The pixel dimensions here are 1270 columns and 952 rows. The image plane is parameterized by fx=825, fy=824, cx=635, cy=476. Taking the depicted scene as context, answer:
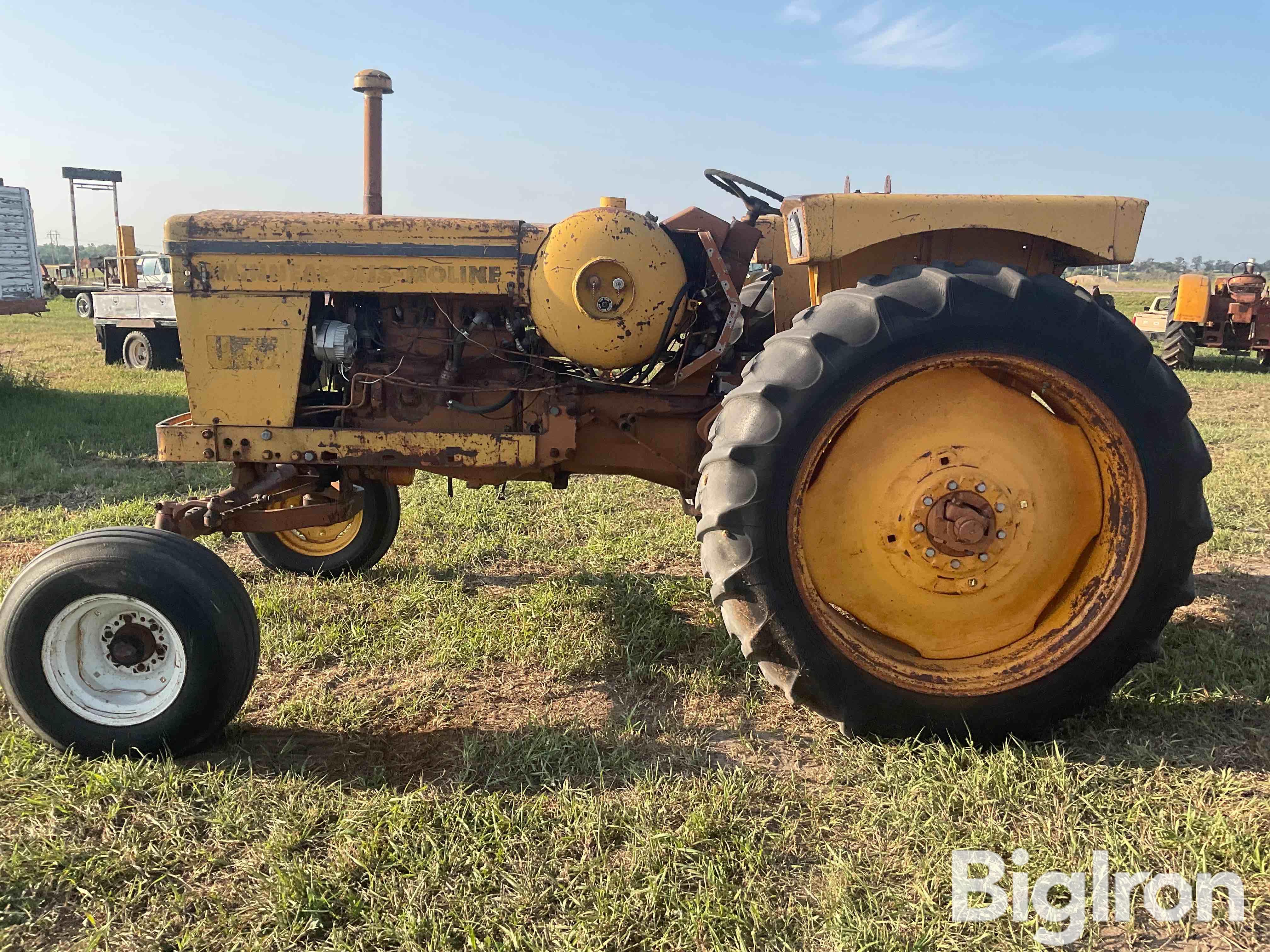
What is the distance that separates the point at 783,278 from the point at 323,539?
2497 millimetres

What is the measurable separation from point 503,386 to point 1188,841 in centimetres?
248

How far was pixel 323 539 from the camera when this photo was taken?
4031 mm

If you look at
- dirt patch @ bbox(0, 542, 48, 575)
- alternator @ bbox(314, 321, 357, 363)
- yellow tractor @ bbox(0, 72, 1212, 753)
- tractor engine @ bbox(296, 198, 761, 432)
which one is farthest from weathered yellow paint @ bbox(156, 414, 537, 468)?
dirt patch @ bbox(0, 542, 48, 575)

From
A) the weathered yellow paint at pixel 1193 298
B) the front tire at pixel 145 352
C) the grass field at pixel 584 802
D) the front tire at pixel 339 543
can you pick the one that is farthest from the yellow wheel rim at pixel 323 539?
the weathered yellow paint at pixel 1193 298

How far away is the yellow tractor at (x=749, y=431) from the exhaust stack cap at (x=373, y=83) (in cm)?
89

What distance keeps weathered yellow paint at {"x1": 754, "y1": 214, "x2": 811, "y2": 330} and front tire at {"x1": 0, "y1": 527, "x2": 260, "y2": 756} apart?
7.24 ft

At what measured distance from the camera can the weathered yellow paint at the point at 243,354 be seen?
9.76ft

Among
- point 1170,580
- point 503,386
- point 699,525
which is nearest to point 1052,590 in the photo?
point 1170,580

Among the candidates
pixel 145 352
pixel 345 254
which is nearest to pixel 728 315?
pixel 345 254

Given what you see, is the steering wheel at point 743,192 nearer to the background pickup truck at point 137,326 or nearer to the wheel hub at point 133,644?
the wheel hub at point 133,644

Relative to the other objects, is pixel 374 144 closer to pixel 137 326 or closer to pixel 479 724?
pixel 479 724

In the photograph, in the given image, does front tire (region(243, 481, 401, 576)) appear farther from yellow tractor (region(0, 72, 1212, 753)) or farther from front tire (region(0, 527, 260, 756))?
front tire (region(0, 527, 260, 756))

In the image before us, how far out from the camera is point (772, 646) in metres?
2.34

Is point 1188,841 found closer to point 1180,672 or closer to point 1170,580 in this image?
point 1170,580
